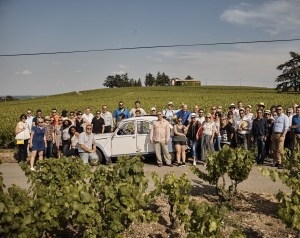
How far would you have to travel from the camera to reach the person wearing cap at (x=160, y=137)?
9.01m

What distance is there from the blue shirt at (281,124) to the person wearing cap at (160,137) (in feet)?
12.7

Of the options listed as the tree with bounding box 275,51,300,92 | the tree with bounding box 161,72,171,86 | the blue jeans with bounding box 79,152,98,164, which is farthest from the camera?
the tree with bounding box 161,72,171,86

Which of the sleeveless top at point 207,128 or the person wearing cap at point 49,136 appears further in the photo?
the person wearing cap at point 49,136

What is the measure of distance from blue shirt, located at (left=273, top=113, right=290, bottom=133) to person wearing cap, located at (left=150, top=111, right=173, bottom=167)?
12.7 feet

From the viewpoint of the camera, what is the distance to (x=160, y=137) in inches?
354

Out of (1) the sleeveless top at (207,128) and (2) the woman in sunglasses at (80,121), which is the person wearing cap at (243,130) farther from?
(2) the woman in sunglasses at (80,121)

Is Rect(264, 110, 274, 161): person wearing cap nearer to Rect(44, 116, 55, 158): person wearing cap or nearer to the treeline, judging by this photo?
Rect(44, 116, 55, 158): person wearing cap

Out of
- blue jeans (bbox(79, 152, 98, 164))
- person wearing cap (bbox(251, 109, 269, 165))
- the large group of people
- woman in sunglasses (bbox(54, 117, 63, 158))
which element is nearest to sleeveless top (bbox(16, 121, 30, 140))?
the large group of people

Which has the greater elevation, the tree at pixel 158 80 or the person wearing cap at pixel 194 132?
the tree at pixel 158 80

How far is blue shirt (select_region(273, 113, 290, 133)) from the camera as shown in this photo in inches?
339

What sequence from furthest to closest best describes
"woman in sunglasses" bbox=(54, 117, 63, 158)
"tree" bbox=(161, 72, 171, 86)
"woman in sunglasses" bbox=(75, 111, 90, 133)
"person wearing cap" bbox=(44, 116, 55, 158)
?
"tree" bbox=(161, 72, 171, 86) < "woman in sunglasses" bbox=(75, 111, 90, 133) < "woman in sunglasses" bbox=(54, 117, 63, 158) < "person wearing cap" bbox=(44, 116, 55, 158)

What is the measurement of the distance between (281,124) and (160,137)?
4315 mm

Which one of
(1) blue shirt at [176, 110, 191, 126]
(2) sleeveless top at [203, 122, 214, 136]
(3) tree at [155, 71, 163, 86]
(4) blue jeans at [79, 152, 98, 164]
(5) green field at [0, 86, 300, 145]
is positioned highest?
(3) tree at [155, 71, 163, 86]

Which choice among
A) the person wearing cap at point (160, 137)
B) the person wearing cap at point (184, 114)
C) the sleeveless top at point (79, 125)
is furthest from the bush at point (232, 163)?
the sleeveless top at point (79, 125)
